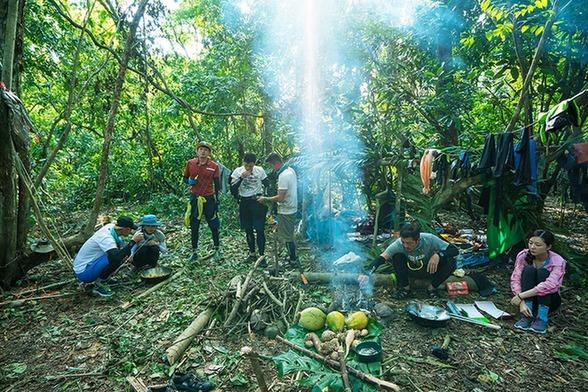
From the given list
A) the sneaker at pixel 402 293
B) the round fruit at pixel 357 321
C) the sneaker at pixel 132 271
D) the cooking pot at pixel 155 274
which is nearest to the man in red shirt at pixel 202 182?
the cooking pot at pixel 155 274

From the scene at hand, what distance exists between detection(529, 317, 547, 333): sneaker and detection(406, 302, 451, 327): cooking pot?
0.92m

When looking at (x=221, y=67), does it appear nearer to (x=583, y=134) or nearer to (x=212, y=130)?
(x=212, y=130)

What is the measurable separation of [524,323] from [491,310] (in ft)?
1.30

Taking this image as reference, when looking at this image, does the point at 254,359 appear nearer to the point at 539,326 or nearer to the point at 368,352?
the point at 368,352

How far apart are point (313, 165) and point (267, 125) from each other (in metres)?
3.16

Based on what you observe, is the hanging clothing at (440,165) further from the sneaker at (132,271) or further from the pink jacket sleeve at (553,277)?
the sneaker at (132,271)

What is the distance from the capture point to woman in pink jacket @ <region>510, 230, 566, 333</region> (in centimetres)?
358

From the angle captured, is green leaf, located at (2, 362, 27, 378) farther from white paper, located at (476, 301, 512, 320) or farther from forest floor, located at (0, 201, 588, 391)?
white paper, located at (476, 301, 512, 320)

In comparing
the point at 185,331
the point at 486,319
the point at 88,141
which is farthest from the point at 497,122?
the point at 88,141

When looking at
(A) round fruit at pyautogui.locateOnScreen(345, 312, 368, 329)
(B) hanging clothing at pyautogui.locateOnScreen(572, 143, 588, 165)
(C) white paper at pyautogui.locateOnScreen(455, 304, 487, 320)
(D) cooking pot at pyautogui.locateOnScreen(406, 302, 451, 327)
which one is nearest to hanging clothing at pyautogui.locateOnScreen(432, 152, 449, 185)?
(B) hanging clothing at pyautogui.locateOnScreen(572, 143, 588, 165)

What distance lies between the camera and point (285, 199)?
17.2ft

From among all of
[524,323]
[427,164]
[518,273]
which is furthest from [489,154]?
[524,323]

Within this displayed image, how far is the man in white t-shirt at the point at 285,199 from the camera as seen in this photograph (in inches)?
203

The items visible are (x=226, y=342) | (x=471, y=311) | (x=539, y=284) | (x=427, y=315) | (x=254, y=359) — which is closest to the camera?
(x=254, y=359)
